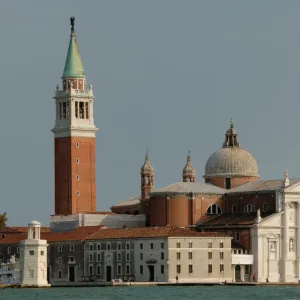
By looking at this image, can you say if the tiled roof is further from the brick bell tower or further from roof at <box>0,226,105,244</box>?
the brick bell tower

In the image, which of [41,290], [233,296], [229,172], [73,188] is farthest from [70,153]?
[233,296]

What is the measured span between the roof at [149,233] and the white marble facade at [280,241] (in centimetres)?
441

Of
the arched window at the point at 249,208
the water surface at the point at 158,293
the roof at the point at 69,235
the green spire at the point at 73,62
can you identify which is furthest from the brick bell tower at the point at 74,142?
the water surface at the point at 158,293

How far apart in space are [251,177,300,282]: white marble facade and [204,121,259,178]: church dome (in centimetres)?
784

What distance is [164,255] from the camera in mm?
146875

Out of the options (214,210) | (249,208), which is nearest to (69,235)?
(214,210)

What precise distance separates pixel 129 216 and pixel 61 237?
7.93m

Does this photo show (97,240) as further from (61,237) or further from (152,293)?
(152,293)

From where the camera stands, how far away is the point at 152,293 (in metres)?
131

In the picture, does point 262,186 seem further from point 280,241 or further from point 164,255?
point 164,255

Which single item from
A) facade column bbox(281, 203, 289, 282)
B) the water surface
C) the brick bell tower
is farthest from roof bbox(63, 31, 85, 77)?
the water surface

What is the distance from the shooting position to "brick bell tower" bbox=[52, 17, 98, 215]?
161m

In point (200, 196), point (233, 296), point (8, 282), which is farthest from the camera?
point (200, 196)

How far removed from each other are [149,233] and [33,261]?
983 cm
